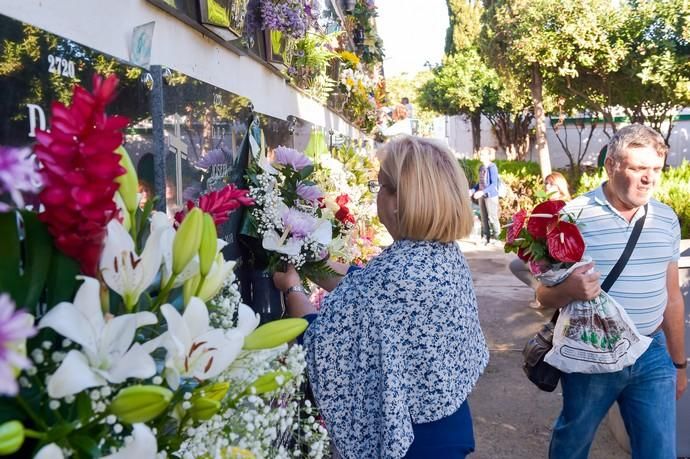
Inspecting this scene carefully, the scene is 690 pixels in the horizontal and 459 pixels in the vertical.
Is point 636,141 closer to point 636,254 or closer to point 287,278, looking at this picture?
point 636,254

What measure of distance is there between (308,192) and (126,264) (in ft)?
5.37

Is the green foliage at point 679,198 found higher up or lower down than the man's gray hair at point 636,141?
lower down

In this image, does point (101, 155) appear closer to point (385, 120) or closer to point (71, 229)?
point (71, 229)

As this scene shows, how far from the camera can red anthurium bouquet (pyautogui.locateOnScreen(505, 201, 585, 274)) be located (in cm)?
301

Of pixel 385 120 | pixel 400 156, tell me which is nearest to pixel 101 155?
pixel 400 156

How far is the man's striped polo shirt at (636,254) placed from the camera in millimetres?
3195

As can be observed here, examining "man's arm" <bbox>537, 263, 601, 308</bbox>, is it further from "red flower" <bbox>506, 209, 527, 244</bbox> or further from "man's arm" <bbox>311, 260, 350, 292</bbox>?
"man's arm" <bbox>311, 260, 350, 292</bbox>

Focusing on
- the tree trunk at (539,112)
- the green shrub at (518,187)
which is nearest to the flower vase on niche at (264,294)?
the green shrub at (518,187)

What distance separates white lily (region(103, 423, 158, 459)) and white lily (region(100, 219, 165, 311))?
176 millimetres

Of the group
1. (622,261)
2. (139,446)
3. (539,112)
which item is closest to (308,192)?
(622,261)

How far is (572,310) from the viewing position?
10.3 ft

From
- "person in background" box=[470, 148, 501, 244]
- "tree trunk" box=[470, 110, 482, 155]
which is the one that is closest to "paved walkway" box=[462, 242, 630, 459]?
"person in background" box=[470, 148, 501, 244]

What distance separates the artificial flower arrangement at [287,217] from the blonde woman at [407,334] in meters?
0.22

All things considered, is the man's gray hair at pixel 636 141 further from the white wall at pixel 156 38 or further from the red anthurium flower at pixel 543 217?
the white wall at pixel 156 38
